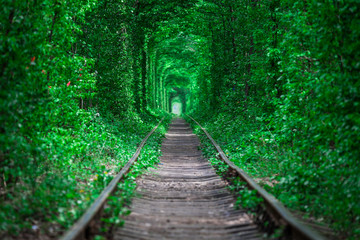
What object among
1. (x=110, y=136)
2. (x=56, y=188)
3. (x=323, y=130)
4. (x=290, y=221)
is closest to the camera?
(x=290, y=221)

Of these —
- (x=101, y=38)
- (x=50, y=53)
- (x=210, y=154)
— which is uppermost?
(x=101, y=38)

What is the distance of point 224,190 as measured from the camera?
7031mm

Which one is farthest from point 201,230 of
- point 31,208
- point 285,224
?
point 31,208

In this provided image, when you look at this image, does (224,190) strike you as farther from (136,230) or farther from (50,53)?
(50,53)

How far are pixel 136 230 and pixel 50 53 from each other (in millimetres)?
3806

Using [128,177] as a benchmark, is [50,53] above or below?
above

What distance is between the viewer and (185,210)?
5.70 meters

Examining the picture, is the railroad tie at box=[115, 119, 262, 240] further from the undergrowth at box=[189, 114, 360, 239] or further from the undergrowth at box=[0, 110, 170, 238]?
the undergrowth at box=[189, 114, 360, 239]

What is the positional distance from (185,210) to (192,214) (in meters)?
0.29

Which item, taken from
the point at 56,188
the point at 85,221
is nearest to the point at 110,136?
the point at 56,188

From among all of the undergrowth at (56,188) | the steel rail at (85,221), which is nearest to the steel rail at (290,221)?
the undergrowth at (56,188)

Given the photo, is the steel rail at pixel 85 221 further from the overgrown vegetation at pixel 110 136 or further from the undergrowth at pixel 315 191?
the undergrowth at pixel 315 191

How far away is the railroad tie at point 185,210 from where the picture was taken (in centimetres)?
448

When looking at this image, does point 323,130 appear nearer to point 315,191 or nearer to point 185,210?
point 315,191
